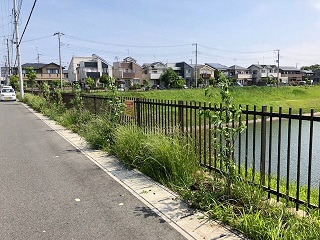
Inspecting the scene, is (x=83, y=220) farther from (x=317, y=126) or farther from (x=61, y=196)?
(x=317, y=126)

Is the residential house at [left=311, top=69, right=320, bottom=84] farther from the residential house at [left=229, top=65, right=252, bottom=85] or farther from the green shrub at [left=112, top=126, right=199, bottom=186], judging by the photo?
the green shrub at [left=112, top=126, right=199, bottom=186]

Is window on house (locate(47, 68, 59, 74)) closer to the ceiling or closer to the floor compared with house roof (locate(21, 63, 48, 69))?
closer to the floor

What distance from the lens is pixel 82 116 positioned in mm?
10758

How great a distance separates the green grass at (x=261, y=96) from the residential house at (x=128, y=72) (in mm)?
34835

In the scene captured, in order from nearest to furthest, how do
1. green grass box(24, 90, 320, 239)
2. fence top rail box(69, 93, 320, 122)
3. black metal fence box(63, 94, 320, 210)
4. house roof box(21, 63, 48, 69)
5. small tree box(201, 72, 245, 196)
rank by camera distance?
→ green grass box(24, 90, 320, 239)
fence top rail box(69, 93, 320, 122)
black metal fence box(63, 94, 320, 210)
small tree box(201, 72, 245, 196)
house roof box(21, 63, 48, 69)

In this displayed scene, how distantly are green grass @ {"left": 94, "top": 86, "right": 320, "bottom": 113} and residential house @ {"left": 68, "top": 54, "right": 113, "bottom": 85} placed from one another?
35111 millimetres

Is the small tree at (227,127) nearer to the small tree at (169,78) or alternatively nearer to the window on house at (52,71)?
the small tree at (169,78)

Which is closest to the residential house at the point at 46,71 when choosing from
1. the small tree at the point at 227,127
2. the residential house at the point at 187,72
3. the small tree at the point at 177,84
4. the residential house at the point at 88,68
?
the residential house at the point at 88,68

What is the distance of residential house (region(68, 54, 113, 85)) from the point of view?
238ft

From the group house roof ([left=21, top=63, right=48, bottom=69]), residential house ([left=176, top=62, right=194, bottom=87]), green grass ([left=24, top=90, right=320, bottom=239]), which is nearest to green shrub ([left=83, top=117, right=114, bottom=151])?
green grass ([left=24, top=90, right=320, bottom=239])

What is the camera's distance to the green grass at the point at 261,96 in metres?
36.5

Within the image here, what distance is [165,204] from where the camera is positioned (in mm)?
3881

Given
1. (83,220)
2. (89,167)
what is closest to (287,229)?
(83,220)

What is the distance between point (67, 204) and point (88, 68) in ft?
241
